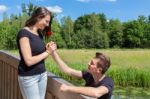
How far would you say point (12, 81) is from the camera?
4582 millimetres

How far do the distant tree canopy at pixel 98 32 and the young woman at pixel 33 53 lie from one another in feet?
218

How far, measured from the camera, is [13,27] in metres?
64.3

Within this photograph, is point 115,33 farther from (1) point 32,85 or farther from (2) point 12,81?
(1) point 32,85

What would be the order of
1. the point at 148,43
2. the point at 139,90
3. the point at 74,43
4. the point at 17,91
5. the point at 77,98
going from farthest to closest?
the point at 148,43 → the point at 74,43 → the point at 139,90 → the point at 17,91 → the point at 77,98

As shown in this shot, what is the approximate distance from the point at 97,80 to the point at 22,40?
0.65 meters

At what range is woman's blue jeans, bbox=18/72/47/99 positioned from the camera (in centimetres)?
329

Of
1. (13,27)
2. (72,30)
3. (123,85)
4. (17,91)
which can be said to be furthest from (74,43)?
(17,91)

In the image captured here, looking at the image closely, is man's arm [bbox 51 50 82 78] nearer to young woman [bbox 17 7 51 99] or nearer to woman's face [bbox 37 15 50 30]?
young woman [bbox 17 7 51 99]

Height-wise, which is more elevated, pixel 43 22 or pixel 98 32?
pixel 43 22

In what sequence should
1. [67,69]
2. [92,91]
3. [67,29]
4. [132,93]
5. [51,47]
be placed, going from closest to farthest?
1. [92,91]
2. [51,47]
3. [67,69]
4. [132,93]
5. [67,29]

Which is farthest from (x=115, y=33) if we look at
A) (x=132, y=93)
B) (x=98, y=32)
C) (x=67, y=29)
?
(x=132, y=93)

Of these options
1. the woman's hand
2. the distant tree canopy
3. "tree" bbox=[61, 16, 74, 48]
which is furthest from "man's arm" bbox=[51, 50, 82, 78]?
"tree" bbox=[61, 16, 74, 48]

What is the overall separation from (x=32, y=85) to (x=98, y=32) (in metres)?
78.7

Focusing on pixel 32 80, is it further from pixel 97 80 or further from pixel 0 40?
pixel 0 40
